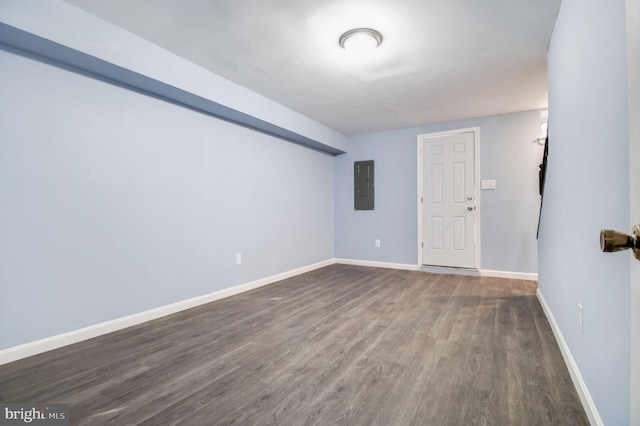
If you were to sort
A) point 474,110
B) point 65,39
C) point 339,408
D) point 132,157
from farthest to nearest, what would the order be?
point 474,110, point 132,157, point 65,39, point 339,408

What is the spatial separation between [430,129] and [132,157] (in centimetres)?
407

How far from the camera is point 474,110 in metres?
4.08

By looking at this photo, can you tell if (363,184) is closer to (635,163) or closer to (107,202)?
(107,202)

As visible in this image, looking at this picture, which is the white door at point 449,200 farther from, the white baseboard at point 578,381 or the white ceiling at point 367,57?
the white baseboard at point 578,381

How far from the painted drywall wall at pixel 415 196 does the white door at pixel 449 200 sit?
15 cm

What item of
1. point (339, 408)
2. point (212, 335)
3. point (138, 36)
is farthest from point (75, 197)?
point (339, 408)

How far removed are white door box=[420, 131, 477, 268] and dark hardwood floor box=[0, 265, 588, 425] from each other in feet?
5.11

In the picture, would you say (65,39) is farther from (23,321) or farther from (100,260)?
(23,321)

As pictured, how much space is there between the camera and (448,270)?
4.62m

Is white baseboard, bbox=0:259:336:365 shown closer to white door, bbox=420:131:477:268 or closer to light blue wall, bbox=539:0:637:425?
white door, bbox=420:131:477:268

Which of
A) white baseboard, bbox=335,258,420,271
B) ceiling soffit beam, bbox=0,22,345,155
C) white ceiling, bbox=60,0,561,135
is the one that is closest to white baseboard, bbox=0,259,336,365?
ceiling soffit beam, bbox=0,22,345,155

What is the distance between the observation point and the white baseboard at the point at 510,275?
4.11m

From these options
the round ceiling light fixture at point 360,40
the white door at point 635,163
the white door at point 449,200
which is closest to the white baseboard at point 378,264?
the white door at point 449,200

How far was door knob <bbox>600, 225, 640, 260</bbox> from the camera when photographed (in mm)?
564
